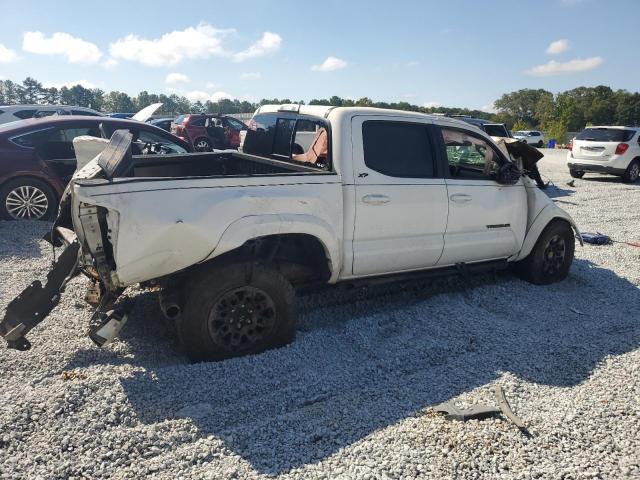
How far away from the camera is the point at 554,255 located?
575cm

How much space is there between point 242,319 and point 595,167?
14.5 m


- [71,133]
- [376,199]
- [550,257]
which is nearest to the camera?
[376,199]

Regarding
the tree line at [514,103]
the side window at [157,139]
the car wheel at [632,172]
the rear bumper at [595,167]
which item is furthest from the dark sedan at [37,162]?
the tree line at [514,103]

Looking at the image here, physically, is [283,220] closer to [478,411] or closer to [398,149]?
[398,149]

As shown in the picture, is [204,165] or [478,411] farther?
[204,165]

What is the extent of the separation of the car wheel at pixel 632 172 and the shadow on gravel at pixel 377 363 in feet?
35.7

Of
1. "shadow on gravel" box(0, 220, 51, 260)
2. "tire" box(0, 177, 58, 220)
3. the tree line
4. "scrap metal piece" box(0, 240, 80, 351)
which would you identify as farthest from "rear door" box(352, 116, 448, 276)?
the tree line

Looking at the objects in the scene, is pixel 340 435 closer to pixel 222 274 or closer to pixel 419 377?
pixel 419 377

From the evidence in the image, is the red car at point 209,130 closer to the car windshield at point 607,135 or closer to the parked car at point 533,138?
the car windshield at point 607,135

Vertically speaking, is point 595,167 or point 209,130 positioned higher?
point 209,130

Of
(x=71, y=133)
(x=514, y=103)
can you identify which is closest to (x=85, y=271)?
(x=71, y=133)

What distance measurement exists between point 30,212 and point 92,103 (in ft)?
289

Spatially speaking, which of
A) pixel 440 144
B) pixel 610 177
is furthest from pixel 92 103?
pixel 440 144

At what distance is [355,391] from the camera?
3.44m
